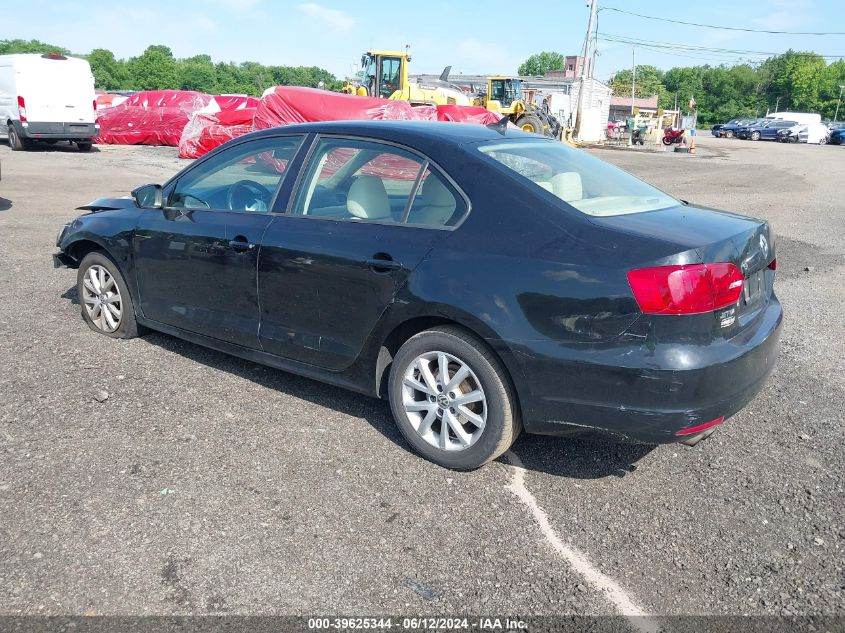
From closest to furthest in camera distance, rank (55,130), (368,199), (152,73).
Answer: (368,199) < (55,130) < (152,73)

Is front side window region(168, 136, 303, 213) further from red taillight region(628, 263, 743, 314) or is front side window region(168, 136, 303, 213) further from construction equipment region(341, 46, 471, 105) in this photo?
construction equipment region(341, 46, 471, 105)

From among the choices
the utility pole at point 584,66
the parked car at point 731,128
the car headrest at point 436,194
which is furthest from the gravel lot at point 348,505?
the parked car at point 731,128

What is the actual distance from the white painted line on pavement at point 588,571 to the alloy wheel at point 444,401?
36 centimetres

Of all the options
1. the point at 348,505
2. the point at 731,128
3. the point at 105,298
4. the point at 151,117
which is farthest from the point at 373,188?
the point at 731,128

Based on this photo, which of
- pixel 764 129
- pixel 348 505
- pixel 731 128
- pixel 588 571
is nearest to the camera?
pixel 588 571

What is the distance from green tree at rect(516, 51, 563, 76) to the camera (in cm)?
16162

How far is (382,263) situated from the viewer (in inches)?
145

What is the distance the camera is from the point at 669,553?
9.98ft

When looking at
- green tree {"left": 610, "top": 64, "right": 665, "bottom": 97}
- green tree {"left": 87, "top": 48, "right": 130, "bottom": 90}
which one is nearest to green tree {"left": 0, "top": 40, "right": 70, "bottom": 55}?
green tree {"left": 87, "top": 48, "right": 130, "bottom": 90}

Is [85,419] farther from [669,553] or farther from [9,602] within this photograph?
[669,553]

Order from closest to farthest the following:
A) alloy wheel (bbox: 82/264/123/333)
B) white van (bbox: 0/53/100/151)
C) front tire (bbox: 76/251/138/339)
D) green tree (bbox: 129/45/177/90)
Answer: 1. front tire (bbox: 76/251/138/339)
2. alloy wheel (bbox: 82/264/123/333)
3. white van (bbox: 0/53/100/151)
4. green tree (bbox: 129/45/177/90)

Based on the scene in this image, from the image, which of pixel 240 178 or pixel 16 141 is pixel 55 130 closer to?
pixel 16 141

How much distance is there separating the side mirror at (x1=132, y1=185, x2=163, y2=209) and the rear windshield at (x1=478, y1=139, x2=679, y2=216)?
2.28 meters

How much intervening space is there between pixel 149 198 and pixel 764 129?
61.9 m
